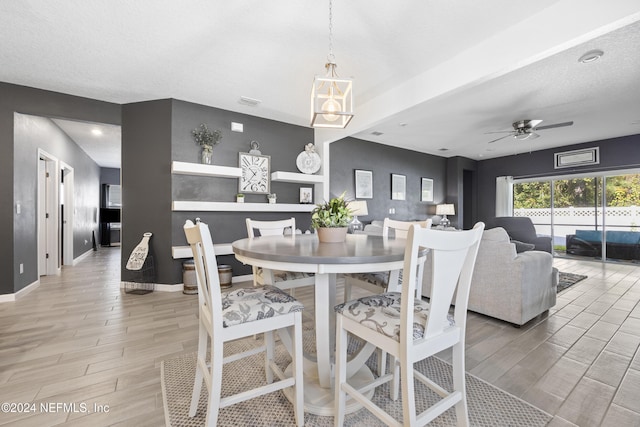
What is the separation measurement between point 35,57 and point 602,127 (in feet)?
27.1

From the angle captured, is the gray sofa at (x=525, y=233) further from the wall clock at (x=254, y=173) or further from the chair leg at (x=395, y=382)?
the chair leg at (x=395, y=382)

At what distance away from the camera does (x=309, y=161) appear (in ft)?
15.4

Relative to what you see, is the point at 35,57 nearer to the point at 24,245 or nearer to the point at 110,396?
the point at 24,245

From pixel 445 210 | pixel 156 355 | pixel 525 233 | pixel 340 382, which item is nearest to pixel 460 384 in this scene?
pixel 340 382

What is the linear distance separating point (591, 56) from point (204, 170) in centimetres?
440

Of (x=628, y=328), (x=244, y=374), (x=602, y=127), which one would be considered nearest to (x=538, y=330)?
(x=628, y=328)

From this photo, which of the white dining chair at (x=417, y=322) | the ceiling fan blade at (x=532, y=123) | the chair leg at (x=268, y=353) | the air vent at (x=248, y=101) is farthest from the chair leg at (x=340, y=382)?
the ceiling fan blade at (x=532, y=123)

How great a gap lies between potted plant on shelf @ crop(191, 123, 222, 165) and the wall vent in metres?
7.45

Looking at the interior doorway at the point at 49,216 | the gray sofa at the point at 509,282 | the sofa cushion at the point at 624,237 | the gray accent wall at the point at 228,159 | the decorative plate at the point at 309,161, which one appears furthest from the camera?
the sofa cushion at the point at 624,237

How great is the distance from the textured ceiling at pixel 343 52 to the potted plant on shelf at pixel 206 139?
40 cm

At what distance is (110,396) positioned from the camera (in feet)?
5.09

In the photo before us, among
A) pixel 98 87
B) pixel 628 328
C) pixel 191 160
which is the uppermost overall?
pixel 98 87

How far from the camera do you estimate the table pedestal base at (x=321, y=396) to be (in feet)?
4.56

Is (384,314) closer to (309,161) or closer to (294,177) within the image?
(294,177)
